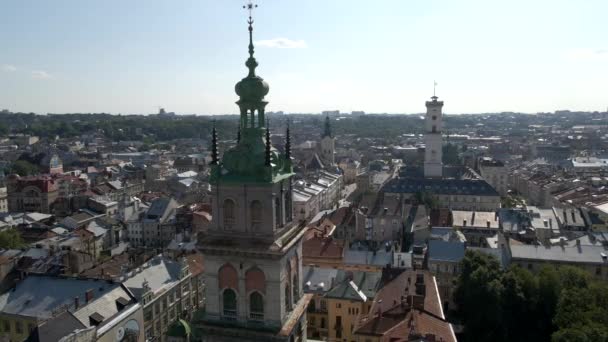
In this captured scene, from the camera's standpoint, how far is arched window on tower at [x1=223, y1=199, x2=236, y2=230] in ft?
72.8

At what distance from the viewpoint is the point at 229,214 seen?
22.3 metres

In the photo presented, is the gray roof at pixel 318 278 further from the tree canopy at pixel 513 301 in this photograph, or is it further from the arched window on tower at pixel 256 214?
the arched window on tower at pixel 256 214

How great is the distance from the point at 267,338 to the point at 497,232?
61.5m

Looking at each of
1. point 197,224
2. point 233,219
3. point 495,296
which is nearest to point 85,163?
point 197,224

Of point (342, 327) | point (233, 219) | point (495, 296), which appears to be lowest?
point (342, 327)

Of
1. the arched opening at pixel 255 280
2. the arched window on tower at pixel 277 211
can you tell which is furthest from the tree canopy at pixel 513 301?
the arched opening at pixel 255 280

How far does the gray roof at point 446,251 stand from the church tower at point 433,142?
62789mm

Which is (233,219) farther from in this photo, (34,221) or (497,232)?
(34,221)

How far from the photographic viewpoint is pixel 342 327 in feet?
166

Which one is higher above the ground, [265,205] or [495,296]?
[265,205]

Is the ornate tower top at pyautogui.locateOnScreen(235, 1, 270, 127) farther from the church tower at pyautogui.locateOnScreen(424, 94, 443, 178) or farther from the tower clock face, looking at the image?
the church tower at pyautogui.locateOnScreen(424, 94, 443, 178)

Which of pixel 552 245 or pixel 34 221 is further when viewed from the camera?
pixel 34 221

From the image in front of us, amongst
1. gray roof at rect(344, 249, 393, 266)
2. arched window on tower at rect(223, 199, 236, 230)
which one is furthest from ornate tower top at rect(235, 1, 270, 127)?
gray roof at rect(344, 249, 393, 266)

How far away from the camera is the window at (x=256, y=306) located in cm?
2241
